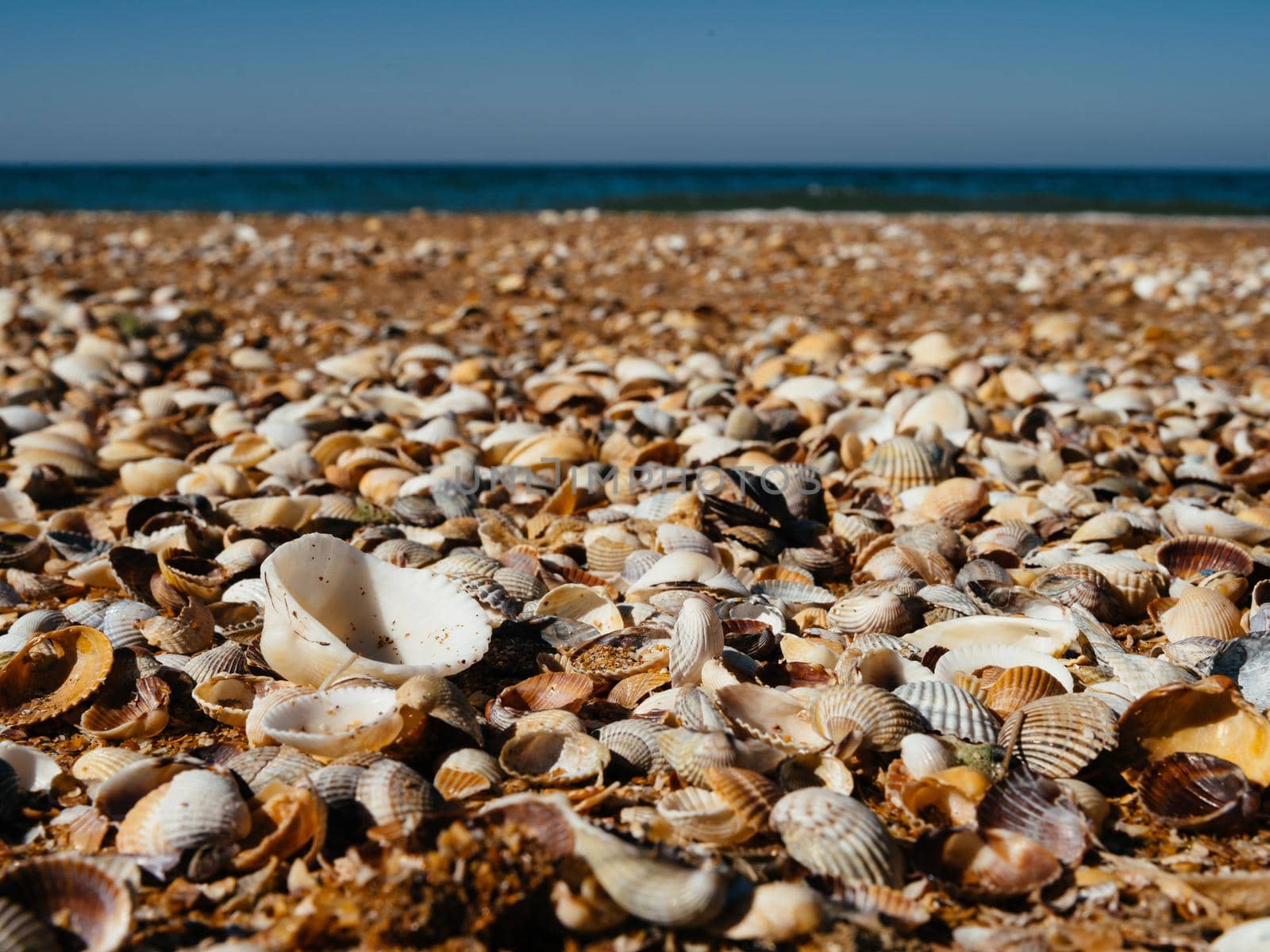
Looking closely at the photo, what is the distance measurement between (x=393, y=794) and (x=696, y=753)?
57 cm

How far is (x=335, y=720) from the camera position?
2018mm

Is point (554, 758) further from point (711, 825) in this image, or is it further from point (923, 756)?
point (923, 756)

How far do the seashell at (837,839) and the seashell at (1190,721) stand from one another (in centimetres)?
67

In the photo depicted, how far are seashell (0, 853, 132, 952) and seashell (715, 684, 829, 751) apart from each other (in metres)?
1.14

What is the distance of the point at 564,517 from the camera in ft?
11.5

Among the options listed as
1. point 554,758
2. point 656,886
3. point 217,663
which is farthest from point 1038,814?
point 217,663

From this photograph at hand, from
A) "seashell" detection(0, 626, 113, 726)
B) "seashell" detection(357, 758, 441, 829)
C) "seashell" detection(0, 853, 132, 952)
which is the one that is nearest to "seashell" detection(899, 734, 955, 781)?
"seashell" detection(357, 758, 441, 829)

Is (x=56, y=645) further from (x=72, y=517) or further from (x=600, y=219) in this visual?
(x=600, y=219)

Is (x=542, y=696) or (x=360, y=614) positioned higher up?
(x=360, y=614)

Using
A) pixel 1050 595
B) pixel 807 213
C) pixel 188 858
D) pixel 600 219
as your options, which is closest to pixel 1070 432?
pixel 1050 595

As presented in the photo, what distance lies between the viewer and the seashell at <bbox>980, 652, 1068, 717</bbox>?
7.16 ft

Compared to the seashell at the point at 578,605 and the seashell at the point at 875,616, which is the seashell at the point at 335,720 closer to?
the seashell at the point at 578,605

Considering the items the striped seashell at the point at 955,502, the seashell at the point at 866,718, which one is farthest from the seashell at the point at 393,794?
the striped seashell at the point at 955,502

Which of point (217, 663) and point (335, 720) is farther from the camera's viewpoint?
point (217, 663)
